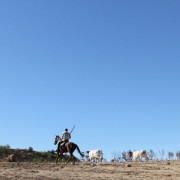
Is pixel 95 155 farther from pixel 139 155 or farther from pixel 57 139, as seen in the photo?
pixel 57 139

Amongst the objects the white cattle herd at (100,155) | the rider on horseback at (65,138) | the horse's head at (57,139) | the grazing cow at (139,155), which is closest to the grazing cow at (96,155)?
the white cattle herd at (100,155)

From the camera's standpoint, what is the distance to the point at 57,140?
35312 mm

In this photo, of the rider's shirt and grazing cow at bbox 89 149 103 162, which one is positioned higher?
grazing cow at bbox 89 149 103 162

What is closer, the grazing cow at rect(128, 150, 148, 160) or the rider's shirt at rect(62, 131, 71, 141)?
the rider's shirt at rect(62, 131, 71, 141)

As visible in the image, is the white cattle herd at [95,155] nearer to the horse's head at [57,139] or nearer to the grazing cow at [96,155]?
the grazing cow at [96,155]

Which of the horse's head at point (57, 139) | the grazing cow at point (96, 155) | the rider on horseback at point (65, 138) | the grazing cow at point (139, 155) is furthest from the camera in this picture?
the grazing cow at point (139, 155)

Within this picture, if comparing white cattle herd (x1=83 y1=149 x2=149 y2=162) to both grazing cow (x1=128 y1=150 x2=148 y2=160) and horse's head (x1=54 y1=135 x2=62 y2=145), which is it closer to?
grazing cow (x1=128 y1=150 x2=148 y2=160)

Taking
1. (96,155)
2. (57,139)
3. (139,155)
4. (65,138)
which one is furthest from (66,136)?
(139,155)

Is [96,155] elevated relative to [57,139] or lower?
elevated

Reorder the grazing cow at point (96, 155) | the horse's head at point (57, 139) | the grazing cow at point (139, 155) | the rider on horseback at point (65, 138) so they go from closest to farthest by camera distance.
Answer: the rider on horseback at point (65, 138) → the horse's head at point (57, 139) → the grazing cow at point (96, 155) → the grazing cow at point (139, 155)

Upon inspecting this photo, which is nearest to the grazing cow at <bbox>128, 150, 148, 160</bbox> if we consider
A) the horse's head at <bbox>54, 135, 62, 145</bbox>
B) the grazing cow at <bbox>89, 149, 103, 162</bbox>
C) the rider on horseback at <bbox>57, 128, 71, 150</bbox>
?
the grazing cow at <bbox>89, 149, 103, 162</bbox>

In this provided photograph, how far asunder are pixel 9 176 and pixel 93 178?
4126 millimetres

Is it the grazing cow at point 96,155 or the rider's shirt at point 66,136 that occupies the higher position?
the grazing cow at point 96,155

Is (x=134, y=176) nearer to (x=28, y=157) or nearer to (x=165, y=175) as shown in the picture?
(x=165, y=175)
